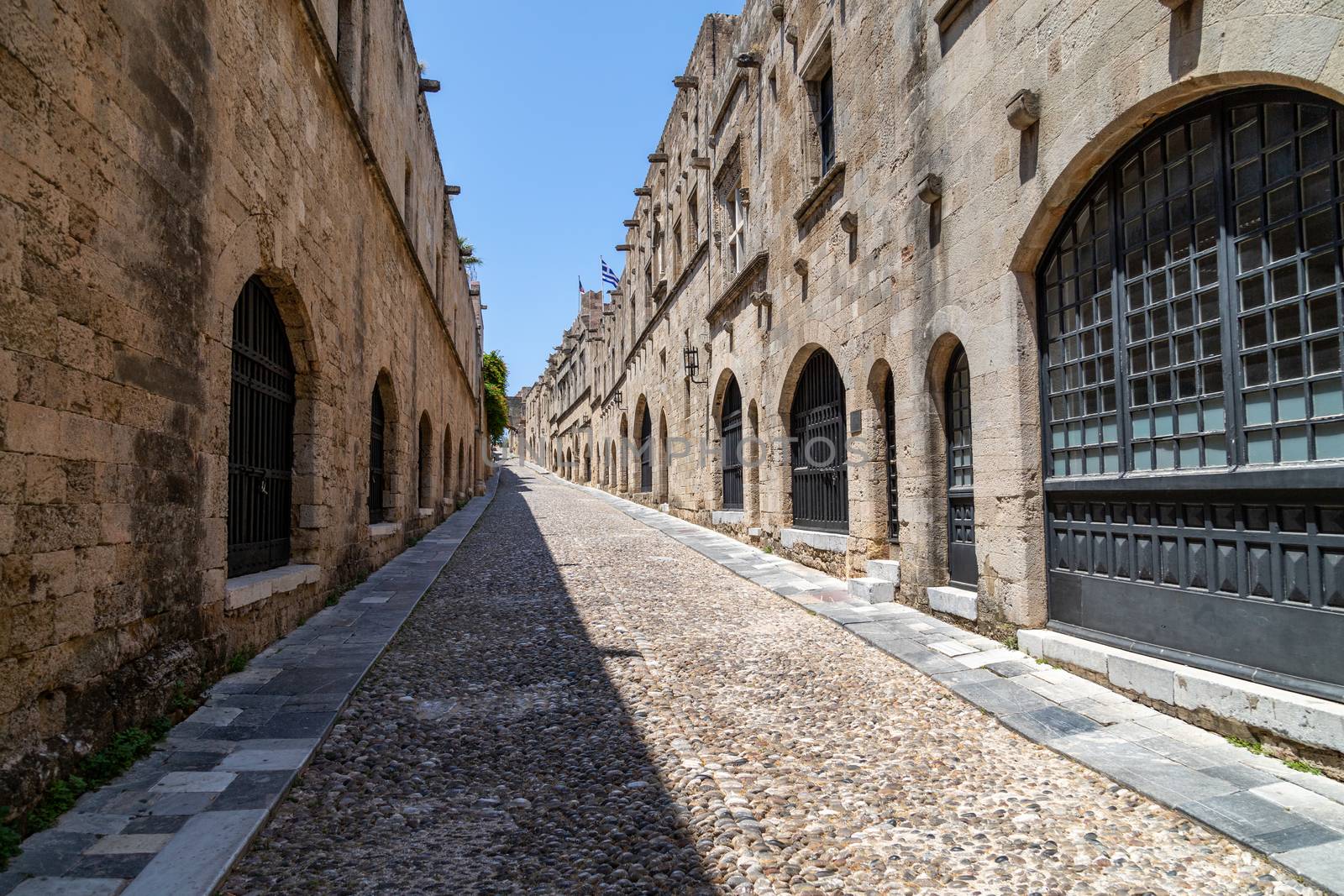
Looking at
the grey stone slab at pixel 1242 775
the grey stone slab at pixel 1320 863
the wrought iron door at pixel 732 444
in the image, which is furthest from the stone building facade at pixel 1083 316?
the wrought iron door at pixel 732 444

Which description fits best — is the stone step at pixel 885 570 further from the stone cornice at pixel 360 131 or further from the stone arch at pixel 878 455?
the stone cornice at pixel 360 131

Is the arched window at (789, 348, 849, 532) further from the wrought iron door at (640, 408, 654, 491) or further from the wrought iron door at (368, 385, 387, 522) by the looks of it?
the wrought iron door at (640, 408, 654, 491)

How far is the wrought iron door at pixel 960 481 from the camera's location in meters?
6.11

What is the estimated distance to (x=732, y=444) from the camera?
13.5 metres

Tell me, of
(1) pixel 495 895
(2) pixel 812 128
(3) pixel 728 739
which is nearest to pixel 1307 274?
(3) pixel 728 739

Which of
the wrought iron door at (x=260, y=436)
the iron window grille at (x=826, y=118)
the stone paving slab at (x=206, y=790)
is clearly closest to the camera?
the stone paving slab at (x=206, y=790)

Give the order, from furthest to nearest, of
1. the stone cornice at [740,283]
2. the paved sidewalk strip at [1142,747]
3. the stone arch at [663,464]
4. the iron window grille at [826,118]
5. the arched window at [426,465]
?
the stone arch at [663,464] < the arched window at [426,465] < the stone cornice at [740,283] < the iron window grille at [826,118] < the paved sidewalk strip at [1142,747]

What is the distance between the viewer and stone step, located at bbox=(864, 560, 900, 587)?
7.14 metres

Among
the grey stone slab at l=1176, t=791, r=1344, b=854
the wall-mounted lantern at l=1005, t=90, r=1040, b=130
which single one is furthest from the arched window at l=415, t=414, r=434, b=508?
the grey stone slab at l=1176, t=791, r=1344, b=854

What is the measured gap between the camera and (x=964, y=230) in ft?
18.9

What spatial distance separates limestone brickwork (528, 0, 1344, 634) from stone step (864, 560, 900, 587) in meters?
0.13

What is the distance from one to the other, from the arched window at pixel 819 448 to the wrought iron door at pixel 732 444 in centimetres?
252

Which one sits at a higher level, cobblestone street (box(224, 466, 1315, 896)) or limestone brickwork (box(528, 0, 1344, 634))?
limestone brickwork (box(528, 0, 1344, 634))

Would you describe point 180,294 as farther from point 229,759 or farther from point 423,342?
point 423,342
